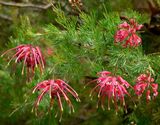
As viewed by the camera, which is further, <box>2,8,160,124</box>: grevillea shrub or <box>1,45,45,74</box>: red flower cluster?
<box>1,45,45,74</box>: red flower cluster

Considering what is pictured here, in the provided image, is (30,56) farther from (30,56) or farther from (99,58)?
(99,58)

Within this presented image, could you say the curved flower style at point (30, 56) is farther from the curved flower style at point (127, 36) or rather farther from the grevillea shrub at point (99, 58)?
the curved flower style at point (127, 36)

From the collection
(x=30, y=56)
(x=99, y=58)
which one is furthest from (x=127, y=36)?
(x=30, y=56)

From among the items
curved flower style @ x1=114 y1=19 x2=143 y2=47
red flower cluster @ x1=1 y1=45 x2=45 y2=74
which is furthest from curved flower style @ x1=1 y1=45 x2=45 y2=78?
Answer: curved flower style @ x1=114 y1=19 x2=143 y2=47

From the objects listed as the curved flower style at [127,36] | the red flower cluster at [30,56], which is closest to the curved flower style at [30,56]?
the red flower cluster at [30,56]

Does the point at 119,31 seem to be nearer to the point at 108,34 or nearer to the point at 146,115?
the point at 108,34

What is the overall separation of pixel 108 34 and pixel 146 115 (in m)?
0.57

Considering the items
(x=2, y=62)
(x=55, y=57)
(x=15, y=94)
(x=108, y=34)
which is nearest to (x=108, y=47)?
(x=108, y=34)

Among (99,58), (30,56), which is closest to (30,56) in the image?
(30,56)

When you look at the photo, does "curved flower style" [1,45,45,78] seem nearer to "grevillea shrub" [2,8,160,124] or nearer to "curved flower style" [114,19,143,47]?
"grevillea shrub" [2,8,160,124]

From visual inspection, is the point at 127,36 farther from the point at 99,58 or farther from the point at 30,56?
the point at 30,56

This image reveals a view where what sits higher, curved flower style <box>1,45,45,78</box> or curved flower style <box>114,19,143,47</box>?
curved flower style <box>114,19,143,47</box>

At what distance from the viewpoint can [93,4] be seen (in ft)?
6.34

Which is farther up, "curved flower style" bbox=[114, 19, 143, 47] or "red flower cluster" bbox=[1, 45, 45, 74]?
"curved flower style" bbox=[114, 19, 143, 47]
